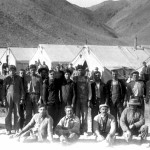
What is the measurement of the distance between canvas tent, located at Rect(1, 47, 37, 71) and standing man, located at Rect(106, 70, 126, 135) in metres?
36.6

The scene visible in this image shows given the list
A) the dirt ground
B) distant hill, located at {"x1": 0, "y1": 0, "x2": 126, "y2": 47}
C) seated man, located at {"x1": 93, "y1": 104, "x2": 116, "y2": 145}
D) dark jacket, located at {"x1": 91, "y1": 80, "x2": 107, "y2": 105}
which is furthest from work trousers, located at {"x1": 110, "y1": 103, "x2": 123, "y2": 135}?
distant hill, located at {"x1": 0, "y1": 0, "x2": 126, "y2": 47}

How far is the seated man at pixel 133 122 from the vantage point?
348 inches

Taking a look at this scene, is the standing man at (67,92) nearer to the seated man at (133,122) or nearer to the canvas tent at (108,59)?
the seated man at (133,122)

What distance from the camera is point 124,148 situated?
8320 millimetres

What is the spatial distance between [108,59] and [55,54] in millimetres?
11167

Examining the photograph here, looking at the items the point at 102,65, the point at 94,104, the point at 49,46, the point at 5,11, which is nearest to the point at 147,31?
the point at 5,11

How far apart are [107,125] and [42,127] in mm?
1492

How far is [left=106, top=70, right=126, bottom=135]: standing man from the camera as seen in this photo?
9.88m

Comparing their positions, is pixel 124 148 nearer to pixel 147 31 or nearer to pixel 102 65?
pixel 102 65

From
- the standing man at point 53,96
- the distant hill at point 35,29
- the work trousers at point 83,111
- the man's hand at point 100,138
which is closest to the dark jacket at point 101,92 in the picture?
the work trousers at point 83,111

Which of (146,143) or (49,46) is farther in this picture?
(49,46)

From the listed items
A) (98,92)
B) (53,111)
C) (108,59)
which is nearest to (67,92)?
(53,111)

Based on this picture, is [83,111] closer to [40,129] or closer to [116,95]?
[116,95]

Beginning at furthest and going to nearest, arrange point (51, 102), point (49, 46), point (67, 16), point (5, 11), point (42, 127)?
point (67, 16), point (5, 11), point (49, 46), point (51, 102), point (42, 127)
